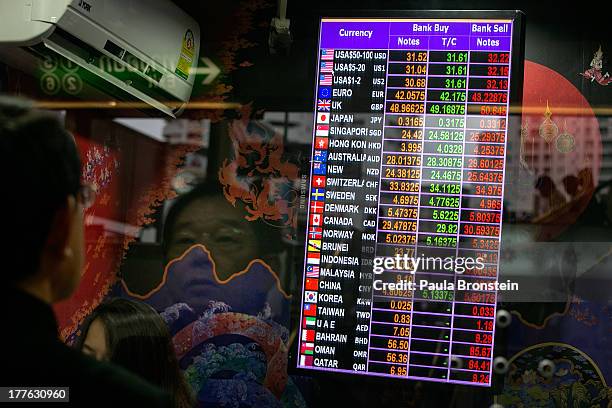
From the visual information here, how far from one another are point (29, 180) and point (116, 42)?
1748 millimetres

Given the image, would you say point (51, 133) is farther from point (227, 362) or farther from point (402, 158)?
point (227, 362)

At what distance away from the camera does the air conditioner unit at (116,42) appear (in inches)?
100

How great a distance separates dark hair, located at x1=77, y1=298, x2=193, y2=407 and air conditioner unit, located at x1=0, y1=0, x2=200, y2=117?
0.82m

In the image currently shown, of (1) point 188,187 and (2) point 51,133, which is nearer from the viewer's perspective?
(2) point 51,133

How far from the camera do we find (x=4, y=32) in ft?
8.45

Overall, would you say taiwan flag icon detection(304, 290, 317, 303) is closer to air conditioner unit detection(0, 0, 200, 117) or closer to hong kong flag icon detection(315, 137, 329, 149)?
hong kong flag icon detection(315, 137, 329, 149)

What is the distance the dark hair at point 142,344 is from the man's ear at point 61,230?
4.22 feet

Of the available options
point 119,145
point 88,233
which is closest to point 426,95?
point 119,145

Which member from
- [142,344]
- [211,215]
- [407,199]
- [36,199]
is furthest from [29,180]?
[211,215]

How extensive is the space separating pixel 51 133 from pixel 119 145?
6.46 feet

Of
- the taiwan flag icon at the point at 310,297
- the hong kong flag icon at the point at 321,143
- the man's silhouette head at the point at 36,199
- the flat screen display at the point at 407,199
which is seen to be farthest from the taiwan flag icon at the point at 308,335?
the man's silhouette head at the point at 36,199

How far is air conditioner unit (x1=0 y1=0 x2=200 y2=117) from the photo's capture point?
2545 millimetres

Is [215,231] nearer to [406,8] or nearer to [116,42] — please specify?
[116,42]

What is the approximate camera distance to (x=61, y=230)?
121 cm
